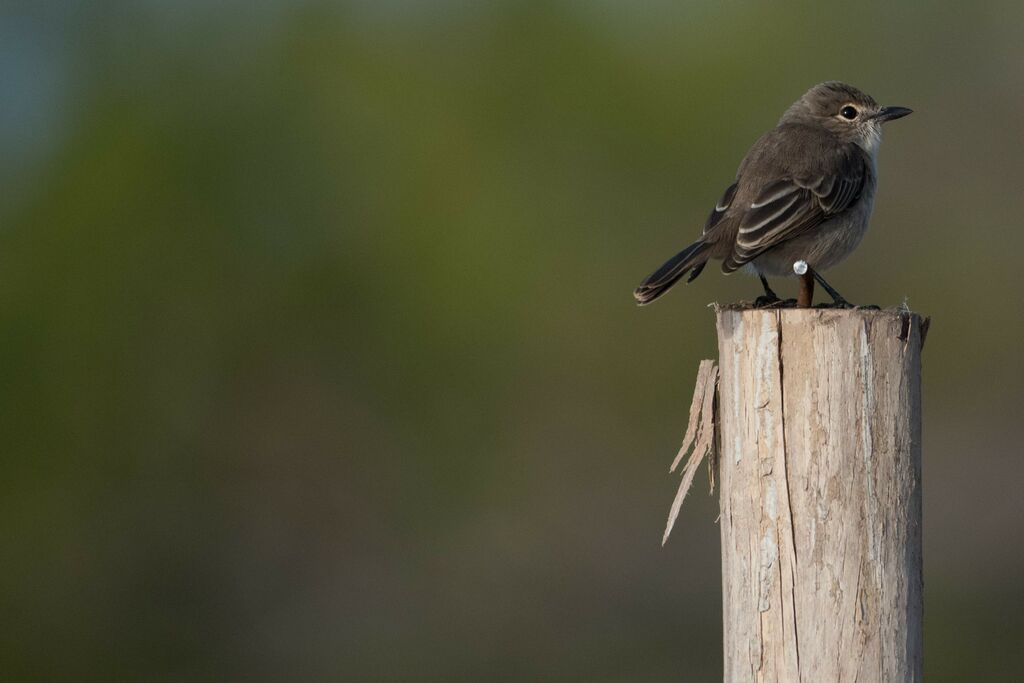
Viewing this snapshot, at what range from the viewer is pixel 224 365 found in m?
19.1

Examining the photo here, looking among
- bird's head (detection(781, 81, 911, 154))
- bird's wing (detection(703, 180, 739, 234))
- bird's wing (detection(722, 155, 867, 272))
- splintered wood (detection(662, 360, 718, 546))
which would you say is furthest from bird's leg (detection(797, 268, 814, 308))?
bird's head (detection(781, 81, 911, 154))

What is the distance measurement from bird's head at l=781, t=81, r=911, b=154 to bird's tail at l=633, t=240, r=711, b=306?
156cm

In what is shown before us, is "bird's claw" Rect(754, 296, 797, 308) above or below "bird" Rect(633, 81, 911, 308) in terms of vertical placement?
below

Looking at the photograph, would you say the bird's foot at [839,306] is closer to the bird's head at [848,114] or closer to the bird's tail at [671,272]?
the bird's tail at [671,272]

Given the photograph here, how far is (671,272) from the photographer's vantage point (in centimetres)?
638

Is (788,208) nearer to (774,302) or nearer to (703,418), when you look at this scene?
(774,302)

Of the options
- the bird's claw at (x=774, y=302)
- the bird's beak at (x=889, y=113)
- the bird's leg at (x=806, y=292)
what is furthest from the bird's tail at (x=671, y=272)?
the bird's beak at (x=889, y=113)

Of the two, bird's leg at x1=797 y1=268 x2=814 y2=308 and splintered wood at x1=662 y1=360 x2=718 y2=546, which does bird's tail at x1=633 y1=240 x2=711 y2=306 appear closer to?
bird's leg at x1=797 y1=268 x2=814 y2=308

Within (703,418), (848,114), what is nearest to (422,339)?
(848,114)

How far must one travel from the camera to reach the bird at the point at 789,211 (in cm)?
681

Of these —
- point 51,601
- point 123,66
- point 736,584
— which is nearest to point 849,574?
point 736,584

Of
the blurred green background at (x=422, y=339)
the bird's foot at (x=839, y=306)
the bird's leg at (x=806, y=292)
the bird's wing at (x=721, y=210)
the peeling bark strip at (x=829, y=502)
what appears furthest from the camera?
the blurred green background at (x=422, y=339)

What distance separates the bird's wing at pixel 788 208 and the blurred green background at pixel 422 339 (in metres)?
9.86

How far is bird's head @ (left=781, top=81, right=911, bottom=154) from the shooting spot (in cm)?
801
